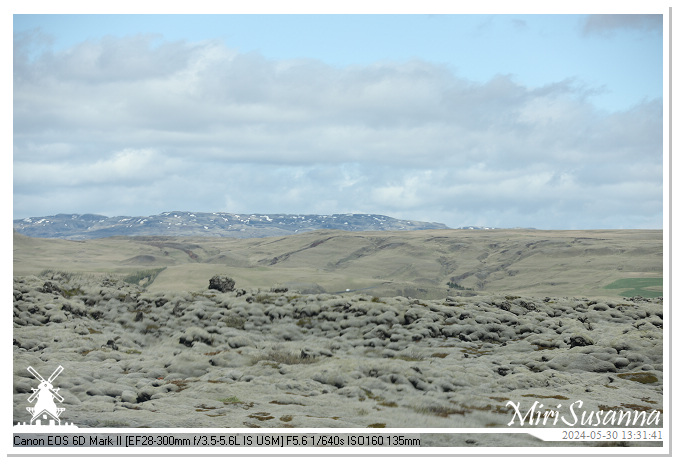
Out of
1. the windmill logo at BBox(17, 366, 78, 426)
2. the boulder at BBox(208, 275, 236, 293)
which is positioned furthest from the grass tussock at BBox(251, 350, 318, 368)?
the boulder at BBox(208, 275, 236, 293)

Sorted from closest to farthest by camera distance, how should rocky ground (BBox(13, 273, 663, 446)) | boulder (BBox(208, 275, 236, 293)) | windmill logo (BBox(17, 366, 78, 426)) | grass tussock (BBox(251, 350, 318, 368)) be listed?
windmill logo (BBox(17, 366, 78, 426)) < rocky ground (BBox(13, 273, 663, 446)) < grass tussock (BBox(251, 350, 318, 368)) < boulder (BBox(208, 275, 236, 293))

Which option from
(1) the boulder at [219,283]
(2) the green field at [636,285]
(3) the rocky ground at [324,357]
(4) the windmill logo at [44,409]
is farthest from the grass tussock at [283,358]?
(2) the green field at [636,285]

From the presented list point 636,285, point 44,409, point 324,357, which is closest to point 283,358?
point 324,357

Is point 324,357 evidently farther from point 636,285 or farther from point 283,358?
point 636,285

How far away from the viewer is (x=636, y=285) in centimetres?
10500

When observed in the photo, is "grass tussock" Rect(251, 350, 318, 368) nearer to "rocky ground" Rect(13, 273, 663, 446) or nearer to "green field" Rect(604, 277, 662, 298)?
"rocky ground" Rect(13, 273, 663, 446)

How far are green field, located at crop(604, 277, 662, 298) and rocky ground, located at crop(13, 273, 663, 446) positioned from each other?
191ft

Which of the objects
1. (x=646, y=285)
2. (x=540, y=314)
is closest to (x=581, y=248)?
(x=646, y=285)

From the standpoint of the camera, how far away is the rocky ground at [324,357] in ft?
66.0

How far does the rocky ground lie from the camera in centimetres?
2012

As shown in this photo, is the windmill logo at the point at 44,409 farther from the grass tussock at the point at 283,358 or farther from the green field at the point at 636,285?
the green field at the point at 636,285
